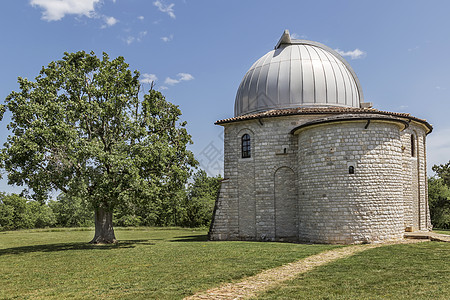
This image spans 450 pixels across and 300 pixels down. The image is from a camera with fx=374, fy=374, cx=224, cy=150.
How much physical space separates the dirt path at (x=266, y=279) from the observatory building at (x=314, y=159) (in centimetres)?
388

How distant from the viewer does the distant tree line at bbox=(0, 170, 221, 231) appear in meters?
42.0

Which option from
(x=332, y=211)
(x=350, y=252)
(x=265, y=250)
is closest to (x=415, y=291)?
(x=350, y=252)

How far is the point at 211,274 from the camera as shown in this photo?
402 inches

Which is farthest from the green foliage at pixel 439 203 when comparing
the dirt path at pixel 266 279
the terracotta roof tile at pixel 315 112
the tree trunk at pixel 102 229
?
the tree trunk at pixel 102 229

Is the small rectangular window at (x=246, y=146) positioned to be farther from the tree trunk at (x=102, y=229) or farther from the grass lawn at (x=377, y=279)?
the grass lawn at (x=377, y=279)

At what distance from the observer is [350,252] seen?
14.4 m

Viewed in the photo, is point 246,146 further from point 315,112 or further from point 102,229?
point 102,229

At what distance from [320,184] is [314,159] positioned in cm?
127

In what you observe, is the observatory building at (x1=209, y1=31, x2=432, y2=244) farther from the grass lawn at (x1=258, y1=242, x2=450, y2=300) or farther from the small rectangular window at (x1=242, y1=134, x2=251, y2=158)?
the grass lawn at (x1=258, y1=242, x2=450, y2=300)

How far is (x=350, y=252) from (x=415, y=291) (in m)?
6.69

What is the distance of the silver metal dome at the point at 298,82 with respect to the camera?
2192 centimetres

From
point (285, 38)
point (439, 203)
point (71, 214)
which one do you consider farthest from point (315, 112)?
point (71, 214)

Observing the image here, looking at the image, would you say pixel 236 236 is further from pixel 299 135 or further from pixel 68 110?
pixel 68 110

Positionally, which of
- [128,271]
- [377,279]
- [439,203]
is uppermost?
[439,203]
